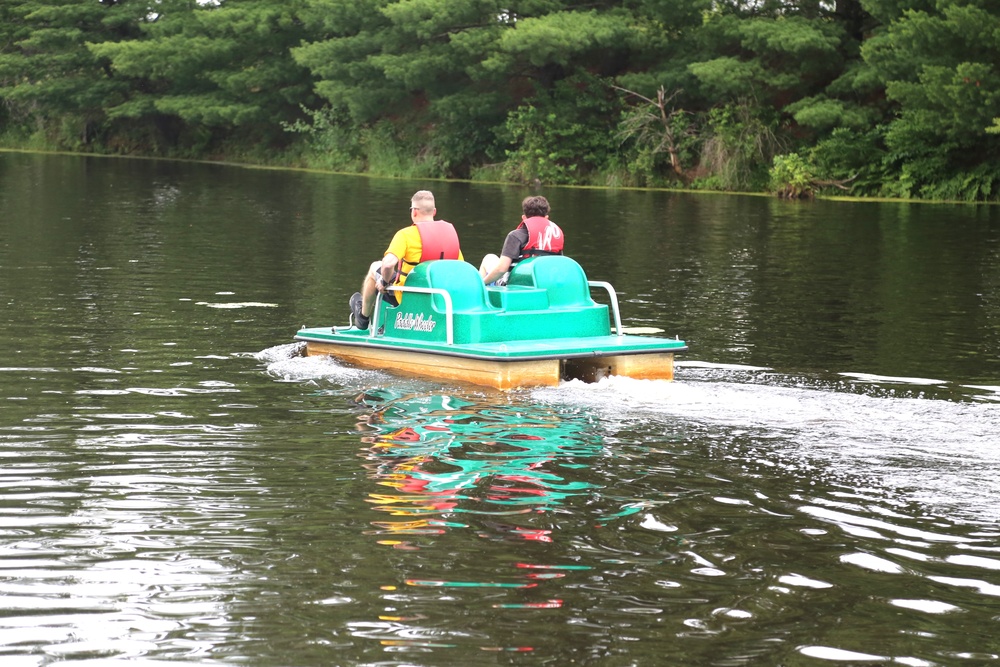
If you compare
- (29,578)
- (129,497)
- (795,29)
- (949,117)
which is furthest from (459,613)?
(795,29)

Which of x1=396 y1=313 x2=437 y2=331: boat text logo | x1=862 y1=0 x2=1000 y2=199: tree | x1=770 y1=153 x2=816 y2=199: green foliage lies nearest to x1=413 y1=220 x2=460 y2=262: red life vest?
x1=396 y1=313 x2=437 y2=331: boat text logo

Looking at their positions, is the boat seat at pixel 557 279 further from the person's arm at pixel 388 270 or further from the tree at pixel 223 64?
the tree at pixel 223 64

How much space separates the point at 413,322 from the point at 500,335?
2.66 feet

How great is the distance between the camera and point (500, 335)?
1067 cm

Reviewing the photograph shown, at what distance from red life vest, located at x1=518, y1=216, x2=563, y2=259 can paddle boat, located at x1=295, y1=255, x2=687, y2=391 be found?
0.68 ft

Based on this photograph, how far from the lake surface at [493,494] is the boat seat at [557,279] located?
0.95 meters

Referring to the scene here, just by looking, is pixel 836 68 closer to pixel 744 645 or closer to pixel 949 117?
pixel 949 117

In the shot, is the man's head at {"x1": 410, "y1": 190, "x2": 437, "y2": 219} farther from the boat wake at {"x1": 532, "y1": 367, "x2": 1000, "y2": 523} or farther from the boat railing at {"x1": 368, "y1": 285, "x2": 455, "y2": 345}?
the boat wake at {"x1": 532, "y1": 367, "x2": 1000, "y2": 523}

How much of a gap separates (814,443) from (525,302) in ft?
10.9

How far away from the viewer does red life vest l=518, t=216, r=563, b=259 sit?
11.6 meters

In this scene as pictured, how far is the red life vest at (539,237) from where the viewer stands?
11578mm

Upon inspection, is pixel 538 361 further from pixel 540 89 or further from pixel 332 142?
pixel 332 142

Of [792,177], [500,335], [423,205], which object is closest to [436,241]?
[423,205]

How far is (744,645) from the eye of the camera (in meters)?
5.02
